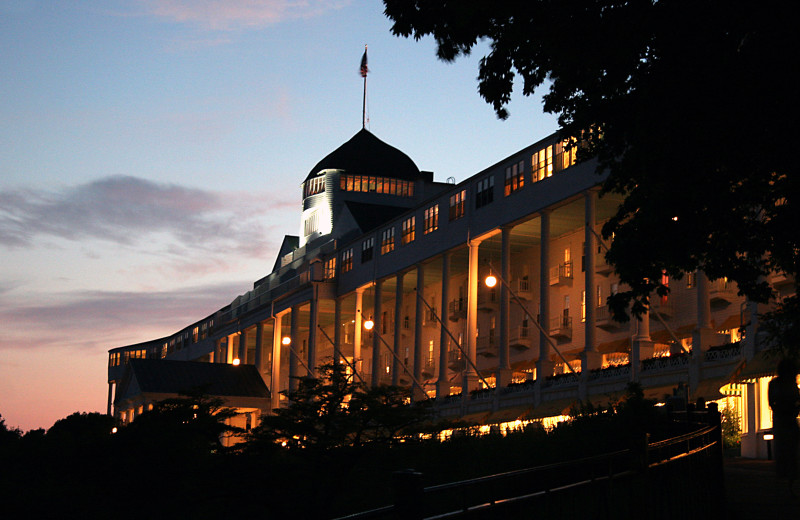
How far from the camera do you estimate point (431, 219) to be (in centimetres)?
6875

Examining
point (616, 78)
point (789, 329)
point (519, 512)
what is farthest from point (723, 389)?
point (519, 512)

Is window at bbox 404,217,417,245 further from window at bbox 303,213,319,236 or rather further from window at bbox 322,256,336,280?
window at bbox 303,213,319,236

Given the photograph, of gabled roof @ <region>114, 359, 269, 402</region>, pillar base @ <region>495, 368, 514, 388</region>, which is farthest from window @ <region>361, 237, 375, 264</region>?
pillar base @ <region>495, 368, 514, 388</region>

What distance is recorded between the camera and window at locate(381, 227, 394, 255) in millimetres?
75125

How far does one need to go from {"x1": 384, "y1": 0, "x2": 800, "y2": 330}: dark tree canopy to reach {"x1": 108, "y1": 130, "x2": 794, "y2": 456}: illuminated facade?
998cm

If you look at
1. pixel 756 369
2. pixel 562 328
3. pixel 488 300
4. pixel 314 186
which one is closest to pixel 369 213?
pixel 314 186

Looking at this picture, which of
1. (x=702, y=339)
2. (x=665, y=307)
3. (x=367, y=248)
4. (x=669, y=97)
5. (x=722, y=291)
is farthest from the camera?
(x=367, y=248)

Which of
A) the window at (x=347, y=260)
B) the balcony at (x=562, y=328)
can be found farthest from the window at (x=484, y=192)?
the window at (x=347, y=260)

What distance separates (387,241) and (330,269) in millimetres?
12236

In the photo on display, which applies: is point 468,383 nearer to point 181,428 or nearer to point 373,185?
point 181,428

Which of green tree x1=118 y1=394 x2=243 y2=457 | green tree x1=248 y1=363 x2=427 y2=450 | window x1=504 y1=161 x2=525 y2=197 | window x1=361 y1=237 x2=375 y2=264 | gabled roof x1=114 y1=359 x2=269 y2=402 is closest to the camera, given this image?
green tree x1=248 y1=363 x2=427 y2=450

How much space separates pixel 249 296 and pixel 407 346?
25168 millimetres

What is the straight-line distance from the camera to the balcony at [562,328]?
65.0 meters

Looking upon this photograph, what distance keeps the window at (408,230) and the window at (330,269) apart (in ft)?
45.5
